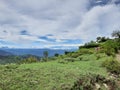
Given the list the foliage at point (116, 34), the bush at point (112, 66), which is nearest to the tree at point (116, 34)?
the foliage at point (116, 34)

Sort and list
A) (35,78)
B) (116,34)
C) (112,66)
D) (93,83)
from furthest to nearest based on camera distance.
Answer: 1. (116,34)
2. (112,66)
3. (93,83)
4. (35,78)

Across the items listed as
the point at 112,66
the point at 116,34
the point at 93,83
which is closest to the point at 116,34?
the point at 116,34

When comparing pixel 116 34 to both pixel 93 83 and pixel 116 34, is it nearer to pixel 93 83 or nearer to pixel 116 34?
pixel 116 34

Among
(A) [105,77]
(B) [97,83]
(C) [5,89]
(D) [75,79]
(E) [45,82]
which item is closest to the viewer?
(C) [5,89]

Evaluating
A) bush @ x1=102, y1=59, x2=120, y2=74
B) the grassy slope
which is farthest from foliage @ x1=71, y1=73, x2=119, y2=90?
bush @ x1=102, y1=59, x2=120, y2=74

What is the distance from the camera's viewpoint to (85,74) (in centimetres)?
1223

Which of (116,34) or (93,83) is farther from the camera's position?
(116,34)

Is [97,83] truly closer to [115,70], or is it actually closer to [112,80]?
[112,80]

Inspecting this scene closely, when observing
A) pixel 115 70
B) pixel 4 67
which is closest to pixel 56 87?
pixel 4 67

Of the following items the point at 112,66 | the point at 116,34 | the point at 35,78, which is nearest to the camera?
the point at 35,78

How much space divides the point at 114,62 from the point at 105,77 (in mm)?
3538

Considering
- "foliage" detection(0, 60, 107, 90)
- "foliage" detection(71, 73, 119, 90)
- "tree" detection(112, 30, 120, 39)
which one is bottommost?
"foliage" detection(71, 73, 119, 90)

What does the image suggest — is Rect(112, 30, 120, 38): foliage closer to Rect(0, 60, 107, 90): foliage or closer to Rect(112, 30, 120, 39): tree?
Rect(112, 30, 120, 39): tree

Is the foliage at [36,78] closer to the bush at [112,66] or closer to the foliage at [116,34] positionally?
the bush at [112,66]
